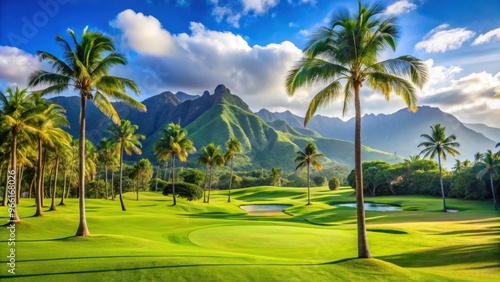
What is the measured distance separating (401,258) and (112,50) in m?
20.0

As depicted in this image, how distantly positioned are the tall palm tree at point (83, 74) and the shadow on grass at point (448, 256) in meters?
17.0

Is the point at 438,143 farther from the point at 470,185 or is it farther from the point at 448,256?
the point at 448,256

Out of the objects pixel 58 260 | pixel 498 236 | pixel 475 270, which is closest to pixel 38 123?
pixel 58 260

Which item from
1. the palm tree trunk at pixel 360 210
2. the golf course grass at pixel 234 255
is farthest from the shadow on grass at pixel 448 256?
the palm tree trunk at pixel 360 210

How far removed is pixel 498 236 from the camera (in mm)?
24125

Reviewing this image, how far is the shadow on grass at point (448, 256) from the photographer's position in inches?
630

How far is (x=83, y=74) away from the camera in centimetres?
1812

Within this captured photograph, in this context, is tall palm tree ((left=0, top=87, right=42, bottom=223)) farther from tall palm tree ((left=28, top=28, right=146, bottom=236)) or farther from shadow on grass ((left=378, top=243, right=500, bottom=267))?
shadow on grass ((left=378, top=243, right=500, bottom=267))

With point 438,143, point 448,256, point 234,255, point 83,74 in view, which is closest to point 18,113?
point 83,74

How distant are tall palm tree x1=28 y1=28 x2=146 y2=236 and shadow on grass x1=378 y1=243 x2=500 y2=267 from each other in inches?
670

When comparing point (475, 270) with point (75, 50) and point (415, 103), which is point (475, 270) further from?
point (75, 50)

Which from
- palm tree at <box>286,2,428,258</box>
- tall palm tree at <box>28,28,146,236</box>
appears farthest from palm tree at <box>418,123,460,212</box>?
tall palm tree at <box>28,28,146,236</box>

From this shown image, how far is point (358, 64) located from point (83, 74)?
1440 cm

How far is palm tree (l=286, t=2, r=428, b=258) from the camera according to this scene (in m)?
14.6
